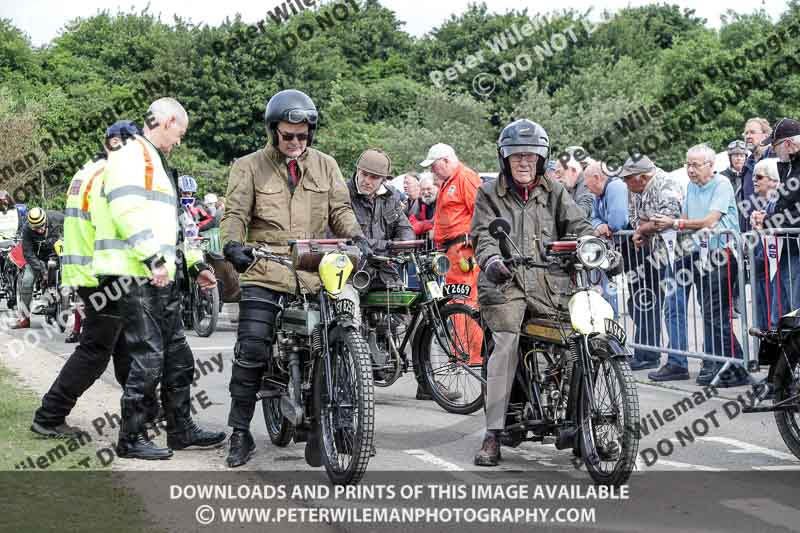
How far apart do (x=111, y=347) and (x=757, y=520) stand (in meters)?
4.00

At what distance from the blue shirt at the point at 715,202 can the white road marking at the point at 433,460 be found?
4.27 m

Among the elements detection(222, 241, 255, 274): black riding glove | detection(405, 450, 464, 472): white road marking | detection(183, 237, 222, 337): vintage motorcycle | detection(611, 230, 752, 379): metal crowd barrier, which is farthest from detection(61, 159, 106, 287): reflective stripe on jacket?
detection(183, 237, 222, 337): vintage motorcycle

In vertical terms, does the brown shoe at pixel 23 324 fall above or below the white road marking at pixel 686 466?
above

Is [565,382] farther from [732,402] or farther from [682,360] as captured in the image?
[682,360]

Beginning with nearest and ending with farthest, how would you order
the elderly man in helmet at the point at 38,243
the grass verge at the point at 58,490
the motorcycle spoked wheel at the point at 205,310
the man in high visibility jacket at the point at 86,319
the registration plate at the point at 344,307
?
the grass verge at the point at 58,490, the registration plate at the point at 344,307, the man in high visibility jacket at the point at 86,319, the motorcycle spoked wheel at the point at 205,310, the elderly man in helmet at the point at 38,243

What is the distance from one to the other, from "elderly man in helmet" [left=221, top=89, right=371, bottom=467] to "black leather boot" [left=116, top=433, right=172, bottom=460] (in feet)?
1.35

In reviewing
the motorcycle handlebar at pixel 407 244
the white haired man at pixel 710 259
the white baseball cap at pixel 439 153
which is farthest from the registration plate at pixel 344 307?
the white haired man at pixel 710 259

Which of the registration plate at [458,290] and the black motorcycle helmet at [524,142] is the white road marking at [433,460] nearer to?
the black motorcycle helmet at [524,142]

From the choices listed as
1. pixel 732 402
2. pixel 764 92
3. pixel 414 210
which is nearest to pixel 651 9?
pixel 764 92

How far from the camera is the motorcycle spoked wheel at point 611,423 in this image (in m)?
5.88

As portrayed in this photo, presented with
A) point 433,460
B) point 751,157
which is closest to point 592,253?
point 433,460

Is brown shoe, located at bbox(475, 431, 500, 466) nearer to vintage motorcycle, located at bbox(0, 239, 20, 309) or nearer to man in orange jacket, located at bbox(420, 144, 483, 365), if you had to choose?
man in orange jacket, located at bbox(420, 144, 483, 365)

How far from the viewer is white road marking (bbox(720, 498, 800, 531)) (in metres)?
5.48

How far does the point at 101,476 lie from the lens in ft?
20.6
